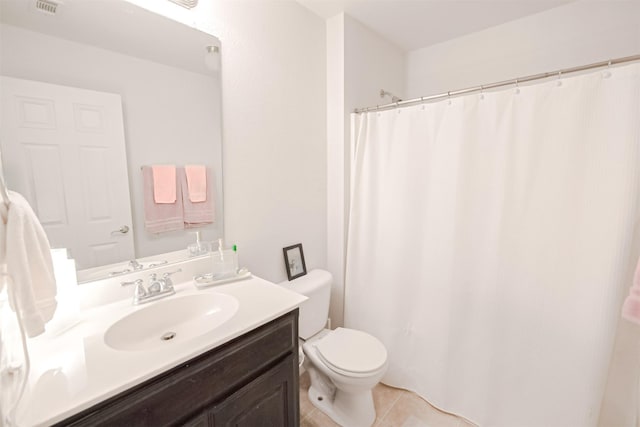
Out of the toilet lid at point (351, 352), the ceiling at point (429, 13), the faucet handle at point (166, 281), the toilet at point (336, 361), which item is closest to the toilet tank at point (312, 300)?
the toilet at point (336, 361)

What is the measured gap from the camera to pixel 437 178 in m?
1.61

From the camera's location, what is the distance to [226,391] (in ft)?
3.09

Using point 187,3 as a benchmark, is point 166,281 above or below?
below

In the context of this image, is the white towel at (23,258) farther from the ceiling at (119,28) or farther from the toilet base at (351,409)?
the toilet base at (351,409)

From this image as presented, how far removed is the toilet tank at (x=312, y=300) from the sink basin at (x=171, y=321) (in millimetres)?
541

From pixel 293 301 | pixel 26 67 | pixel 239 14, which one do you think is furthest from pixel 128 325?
pixel 239 14

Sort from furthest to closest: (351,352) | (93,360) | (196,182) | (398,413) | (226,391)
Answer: (398,413), (351,352), (196,182), (226,391), (93,360)

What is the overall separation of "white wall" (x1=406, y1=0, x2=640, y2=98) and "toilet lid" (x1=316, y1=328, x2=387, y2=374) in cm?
197

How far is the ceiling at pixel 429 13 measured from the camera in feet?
5.55

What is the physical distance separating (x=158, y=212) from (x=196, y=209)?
0.54ft

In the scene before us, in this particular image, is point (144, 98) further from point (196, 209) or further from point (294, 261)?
point (294, 261)

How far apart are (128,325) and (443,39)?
2.64 meters

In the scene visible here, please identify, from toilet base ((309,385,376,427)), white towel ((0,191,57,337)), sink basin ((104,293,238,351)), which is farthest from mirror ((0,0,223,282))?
toilet base ((309,385,376,427))

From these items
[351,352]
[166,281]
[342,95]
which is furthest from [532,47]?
[166,281]
